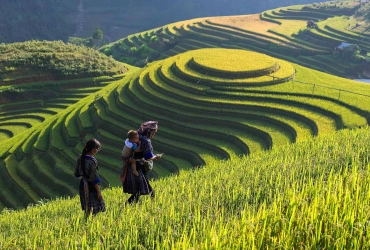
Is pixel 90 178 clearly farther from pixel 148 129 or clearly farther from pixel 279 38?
pixel 279 38

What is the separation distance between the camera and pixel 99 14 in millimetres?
145625

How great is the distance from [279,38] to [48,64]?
36551 mm

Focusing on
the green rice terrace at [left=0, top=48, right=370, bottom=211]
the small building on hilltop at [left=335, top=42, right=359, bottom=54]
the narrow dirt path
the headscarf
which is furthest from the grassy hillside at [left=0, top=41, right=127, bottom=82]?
the narrow dirt path

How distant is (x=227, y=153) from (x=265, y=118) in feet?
14.4

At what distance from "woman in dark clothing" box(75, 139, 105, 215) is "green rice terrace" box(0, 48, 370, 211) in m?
13.9

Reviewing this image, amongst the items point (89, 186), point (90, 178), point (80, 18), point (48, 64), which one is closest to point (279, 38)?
point (48, 64)

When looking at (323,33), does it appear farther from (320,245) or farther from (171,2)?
(171,2)

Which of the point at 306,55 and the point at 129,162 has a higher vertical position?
the point at 306,55

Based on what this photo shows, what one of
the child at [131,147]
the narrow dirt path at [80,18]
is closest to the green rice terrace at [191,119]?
the child at [131,147]

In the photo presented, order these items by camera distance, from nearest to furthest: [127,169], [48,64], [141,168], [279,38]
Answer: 1. [127,169]
2. [141,168]
3. [48,64]
4. [279,38]

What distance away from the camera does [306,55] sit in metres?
58.0

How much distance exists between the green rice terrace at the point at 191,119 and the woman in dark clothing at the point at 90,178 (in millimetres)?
13875

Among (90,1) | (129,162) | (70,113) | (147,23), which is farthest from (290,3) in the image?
(129,162)

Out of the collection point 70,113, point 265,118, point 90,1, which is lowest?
point 70,113
